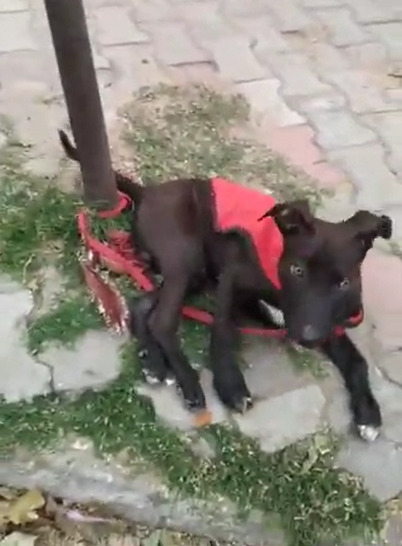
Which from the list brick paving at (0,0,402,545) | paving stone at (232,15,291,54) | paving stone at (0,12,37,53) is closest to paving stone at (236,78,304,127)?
brick paving at (0,0,402,545)

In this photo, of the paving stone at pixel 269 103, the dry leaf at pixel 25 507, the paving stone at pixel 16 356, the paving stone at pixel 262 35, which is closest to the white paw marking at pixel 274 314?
the paving stone at pixel 16 356

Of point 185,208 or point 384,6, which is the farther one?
point 384,6

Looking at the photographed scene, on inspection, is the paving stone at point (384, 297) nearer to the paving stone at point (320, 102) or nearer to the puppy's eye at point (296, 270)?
the puppy's eye at point (296, 270)

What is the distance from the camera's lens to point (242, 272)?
9.15 ft

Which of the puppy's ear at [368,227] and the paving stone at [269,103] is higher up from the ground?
the puppy's ear at [368,227]

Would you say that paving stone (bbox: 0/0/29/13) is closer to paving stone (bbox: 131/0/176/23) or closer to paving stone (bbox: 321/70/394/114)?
paving stone (bbox: 131/0/176/23)

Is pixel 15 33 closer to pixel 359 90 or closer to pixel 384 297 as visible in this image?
pixel 359 90

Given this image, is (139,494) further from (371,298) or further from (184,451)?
(371,298)

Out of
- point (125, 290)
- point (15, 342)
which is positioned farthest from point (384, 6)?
point (15, 342)

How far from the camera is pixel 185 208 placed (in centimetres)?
296

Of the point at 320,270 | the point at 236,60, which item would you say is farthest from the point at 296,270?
the point at 236,60

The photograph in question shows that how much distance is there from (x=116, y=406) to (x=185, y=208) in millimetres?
609

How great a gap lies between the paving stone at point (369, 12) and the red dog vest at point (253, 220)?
2084 mm

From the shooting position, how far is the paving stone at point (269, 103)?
399cm
